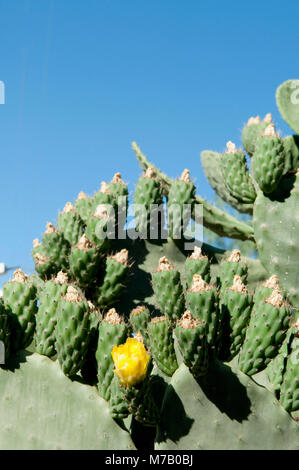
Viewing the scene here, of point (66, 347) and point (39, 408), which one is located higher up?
point (66, 347)

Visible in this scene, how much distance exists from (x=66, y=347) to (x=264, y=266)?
1936 mm

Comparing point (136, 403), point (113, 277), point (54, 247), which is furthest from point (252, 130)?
point (136, 403)

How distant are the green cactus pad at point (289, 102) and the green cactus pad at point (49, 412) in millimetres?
2695

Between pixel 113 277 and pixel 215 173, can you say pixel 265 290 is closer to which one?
pixel 113 277

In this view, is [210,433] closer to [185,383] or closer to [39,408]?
[185,383]

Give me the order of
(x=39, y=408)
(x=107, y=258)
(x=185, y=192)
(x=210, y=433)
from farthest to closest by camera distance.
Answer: (x=185, y=192) < (x=107, y=258) < (x=39, y=408) < (x=210, y=433)

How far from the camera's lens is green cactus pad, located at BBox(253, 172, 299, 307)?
4672 mm

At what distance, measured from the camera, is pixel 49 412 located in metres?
3.56

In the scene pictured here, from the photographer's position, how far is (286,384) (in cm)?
339

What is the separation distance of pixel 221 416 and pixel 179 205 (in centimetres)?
→ 202

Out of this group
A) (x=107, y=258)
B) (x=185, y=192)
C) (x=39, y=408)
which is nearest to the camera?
(x=39, y=408)

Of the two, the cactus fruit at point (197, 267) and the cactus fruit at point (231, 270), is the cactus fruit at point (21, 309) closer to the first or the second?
the cactus fruit at point (197, 267)

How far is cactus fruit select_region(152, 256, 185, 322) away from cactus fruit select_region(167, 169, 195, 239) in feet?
2.95
